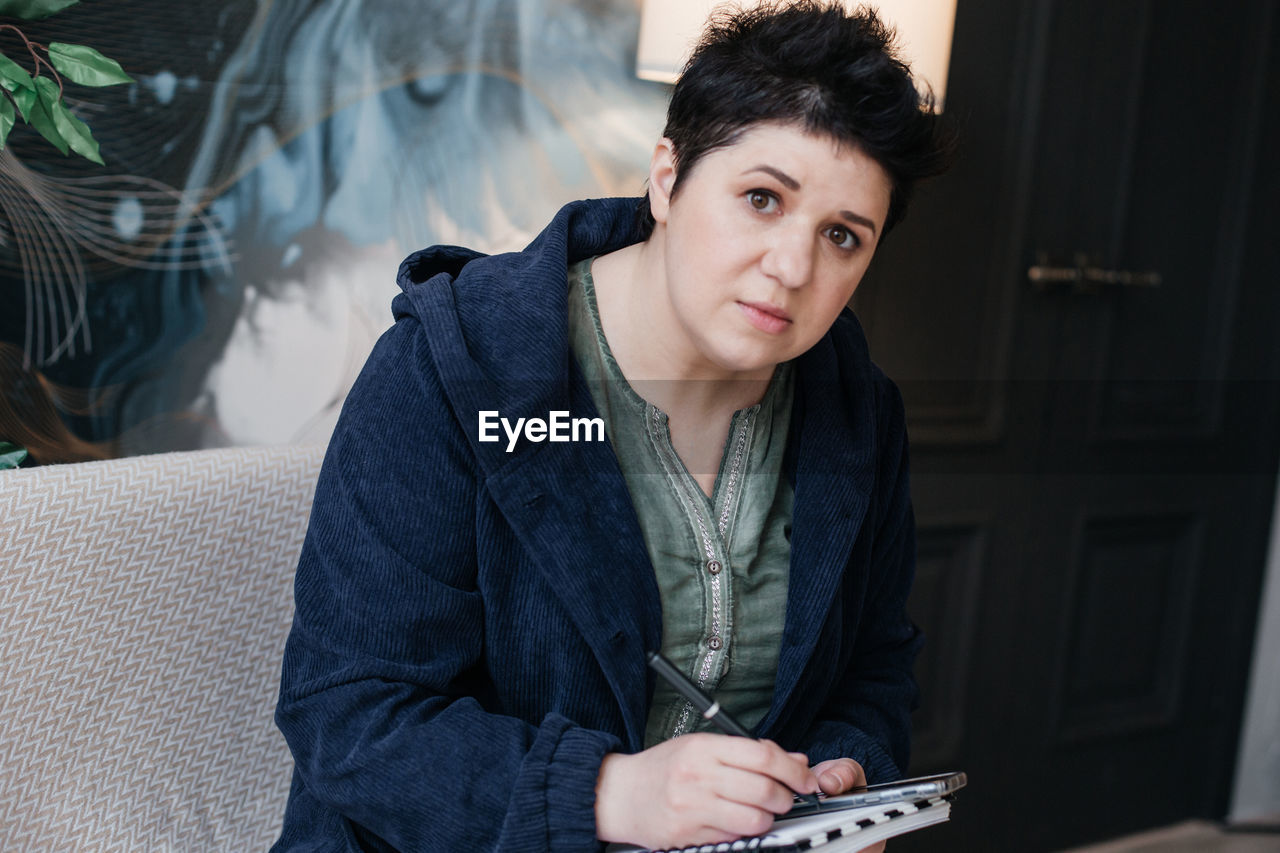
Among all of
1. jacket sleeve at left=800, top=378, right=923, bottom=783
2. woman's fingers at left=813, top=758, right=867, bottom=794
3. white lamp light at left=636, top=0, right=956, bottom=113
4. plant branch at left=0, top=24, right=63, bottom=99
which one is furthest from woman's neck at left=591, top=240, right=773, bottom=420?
plant branch at left=0, top=24, right=63, bottom=99

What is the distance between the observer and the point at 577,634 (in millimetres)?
948

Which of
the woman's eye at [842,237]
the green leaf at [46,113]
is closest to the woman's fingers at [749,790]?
the woman's eye at [842,237]

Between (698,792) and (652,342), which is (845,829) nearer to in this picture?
(698,792)

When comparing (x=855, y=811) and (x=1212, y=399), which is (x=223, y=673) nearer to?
(x=855, y=811)

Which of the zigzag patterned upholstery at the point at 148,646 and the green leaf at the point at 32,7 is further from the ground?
the green leaf at the point at 32,7

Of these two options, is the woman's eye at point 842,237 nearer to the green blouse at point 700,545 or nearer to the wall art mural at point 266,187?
the green blouse at point 700,545

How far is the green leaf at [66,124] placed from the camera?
3.80ft

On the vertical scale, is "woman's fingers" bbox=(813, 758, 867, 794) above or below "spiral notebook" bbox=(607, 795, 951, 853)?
below

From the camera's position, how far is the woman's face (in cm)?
90

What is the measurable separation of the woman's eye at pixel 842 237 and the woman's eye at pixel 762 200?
0.19 ft

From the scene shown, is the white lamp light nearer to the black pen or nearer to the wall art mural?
the wall art mural

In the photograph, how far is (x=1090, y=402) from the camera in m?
2.17

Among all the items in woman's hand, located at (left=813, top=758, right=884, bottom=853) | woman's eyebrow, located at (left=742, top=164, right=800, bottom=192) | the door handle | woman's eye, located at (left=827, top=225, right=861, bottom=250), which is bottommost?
woman's hand, located at (left=813, top=758, right=884, bottom=853)

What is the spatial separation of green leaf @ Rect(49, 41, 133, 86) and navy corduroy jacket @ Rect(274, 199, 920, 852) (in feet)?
1.38
